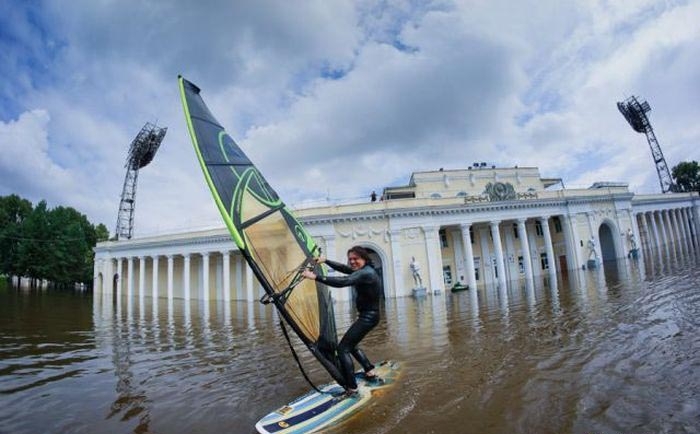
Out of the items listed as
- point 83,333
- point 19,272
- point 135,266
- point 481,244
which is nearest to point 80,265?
point 19,272

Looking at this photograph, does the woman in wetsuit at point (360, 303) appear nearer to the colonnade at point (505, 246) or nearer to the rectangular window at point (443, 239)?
the colonnade at point (505, 246)

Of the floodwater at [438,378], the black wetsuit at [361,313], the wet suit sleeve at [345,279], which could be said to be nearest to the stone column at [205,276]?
the floodwater at [438,378]

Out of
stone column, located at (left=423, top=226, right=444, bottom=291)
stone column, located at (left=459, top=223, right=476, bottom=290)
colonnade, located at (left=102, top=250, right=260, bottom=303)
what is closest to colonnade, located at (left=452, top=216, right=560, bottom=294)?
stone column, located at (left=459, top=223, right=476, bottom=290)

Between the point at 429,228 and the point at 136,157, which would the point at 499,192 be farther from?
the point at 136,157

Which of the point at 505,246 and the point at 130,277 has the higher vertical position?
the point at 505,246

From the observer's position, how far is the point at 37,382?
798 centimetres

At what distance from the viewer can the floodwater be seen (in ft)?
15.6

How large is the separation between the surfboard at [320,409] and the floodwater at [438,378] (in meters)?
0.24

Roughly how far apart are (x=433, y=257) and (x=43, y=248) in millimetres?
61013

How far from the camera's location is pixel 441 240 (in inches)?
1505

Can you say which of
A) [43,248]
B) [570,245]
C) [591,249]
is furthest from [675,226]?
[43,248]

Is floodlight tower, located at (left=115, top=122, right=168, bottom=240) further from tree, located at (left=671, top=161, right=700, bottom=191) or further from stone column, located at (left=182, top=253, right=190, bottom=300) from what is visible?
tree, located at (left=671, top=161, right=700, bottom=191)

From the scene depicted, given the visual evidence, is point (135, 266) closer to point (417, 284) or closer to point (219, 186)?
point (417, 284)

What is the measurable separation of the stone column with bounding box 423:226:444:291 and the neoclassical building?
95 mm
